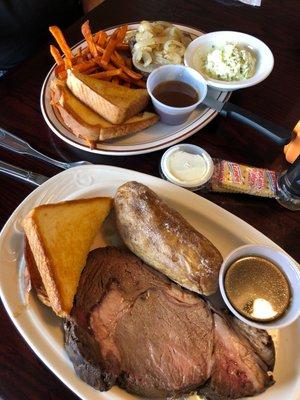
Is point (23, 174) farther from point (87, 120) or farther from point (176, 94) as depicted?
point (176, 94)

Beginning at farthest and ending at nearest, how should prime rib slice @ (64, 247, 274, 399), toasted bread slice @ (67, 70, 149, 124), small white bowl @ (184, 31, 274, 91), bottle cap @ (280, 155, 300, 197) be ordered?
small white bowl @ (184, 31, 274, 91)
toasted bread slice @ (67, 70, 149, 124)
bottle cap @ (280, 155, 300, 197)
prime rib slice @ (64, 247, 274, 399)

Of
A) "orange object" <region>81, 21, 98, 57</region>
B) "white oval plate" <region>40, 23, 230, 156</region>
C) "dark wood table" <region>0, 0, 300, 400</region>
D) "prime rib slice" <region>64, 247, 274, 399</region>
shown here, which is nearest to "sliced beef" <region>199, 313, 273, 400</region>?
"prime rib slice" <region>64, 247, 274, 399</region>

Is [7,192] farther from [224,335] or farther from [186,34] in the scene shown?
[186,34]

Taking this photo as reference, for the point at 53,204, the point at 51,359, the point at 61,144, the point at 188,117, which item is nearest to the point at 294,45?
the point at 188,117

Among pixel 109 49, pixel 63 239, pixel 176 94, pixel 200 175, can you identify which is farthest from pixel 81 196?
pixel 109 49

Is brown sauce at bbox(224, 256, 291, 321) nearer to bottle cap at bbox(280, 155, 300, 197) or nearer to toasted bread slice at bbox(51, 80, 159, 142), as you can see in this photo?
bottle cap at bbox(280, 155, 300, 197)

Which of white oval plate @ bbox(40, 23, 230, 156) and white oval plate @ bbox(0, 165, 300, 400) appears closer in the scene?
white oval plate @ bbox(0, 165, 300, 400)
